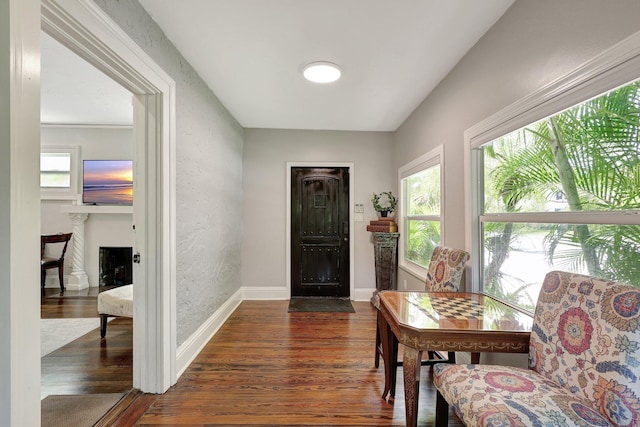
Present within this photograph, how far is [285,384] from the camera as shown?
1.95 m

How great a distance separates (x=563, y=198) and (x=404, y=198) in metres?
2.31

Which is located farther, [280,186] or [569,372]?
[280,186]

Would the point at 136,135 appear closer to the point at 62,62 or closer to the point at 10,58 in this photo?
the point at 10,58

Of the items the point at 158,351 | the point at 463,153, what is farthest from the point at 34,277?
the point at 463,153

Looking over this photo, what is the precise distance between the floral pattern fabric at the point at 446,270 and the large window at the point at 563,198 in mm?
185

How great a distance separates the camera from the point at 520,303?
166 cm

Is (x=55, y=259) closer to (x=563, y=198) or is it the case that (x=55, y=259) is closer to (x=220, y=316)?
(x=220, y=316)

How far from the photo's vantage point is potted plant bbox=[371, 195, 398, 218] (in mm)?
3828

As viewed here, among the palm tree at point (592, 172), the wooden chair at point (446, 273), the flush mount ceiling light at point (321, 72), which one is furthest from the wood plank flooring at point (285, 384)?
the flush mount ceiling light at point (321, 72)

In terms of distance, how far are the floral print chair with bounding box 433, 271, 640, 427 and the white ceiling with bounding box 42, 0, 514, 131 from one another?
5.38 feet

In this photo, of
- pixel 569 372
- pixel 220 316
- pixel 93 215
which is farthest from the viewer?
pixel 93 215

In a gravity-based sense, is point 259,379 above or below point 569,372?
below

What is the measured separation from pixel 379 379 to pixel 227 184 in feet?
8.35

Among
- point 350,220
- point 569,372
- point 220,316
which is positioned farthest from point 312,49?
point 220,316
